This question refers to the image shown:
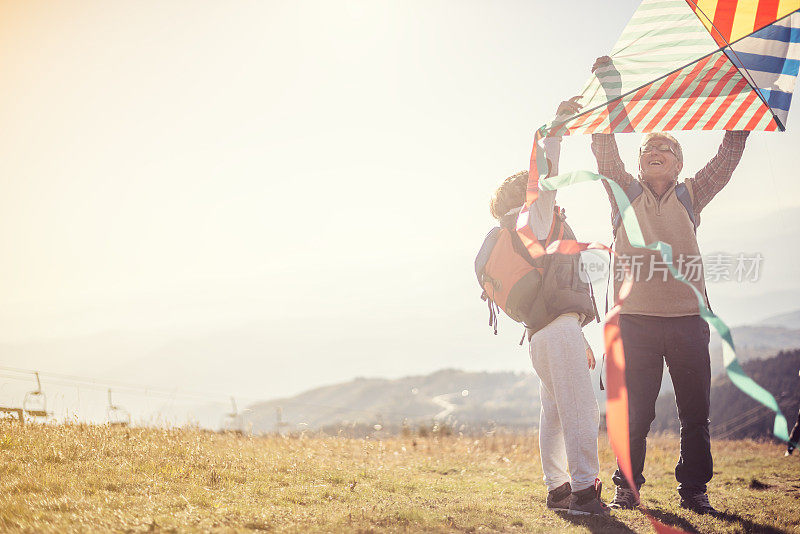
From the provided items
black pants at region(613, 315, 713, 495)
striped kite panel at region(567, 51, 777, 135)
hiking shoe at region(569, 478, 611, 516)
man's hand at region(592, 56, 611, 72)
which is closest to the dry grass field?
hiking shoe at region(569, 478, 611, 516)

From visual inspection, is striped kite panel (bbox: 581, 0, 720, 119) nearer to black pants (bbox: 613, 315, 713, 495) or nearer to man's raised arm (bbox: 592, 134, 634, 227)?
man's raised arm (bbox: 592, 134, 634, 227)

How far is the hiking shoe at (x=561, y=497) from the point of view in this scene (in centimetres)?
523

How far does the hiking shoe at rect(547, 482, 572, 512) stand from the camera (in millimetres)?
5234

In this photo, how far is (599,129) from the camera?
5637mm

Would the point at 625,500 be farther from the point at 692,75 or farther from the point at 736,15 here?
the point at 736,15

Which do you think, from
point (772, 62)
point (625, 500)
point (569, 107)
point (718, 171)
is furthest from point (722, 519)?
point (772, 62)

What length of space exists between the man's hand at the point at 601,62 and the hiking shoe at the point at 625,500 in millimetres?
3805

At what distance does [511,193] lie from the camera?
5062 millimetres

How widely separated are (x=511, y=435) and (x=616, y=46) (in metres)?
9.13

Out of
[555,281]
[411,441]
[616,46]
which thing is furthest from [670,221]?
[411,441]

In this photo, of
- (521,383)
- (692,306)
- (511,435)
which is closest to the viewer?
(692,306)

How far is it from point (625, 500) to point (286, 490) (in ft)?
9.81

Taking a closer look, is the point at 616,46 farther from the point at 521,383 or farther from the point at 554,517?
the point at 521,383

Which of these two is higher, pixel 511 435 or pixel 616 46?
pixel 616 46
